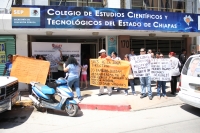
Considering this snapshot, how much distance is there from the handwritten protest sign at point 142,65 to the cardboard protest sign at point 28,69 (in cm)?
355

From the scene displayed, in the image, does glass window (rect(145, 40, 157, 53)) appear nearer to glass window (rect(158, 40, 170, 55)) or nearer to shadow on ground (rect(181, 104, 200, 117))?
glass window (rect(158, 40, 170, 55))

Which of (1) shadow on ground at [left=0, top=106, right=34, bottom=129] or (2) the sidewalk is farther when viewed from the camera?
(2) the sidewalk

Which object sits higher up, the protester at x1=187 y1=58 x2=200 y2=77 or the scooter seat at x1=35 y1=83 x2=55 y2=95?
the protester at x1=187 y1=58 x2=200 y2=77

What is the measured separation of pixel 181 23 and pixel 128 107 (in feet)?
20.1

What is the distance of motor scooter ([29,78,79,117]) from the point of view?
613 centimetres

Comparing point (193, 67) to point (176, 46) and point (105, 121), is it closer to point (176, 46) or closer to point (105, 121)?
point (105, 121)

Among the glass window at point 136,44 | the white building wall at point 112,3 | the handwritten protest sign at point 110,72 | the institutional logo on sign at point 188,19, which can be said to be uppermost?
the white building wall at point 112,3

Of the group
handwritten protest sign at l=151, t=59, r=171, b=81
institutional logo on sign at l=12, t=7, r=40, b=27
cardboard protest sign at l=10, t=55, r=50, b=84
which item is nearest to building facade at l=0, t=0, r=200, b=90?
institutional logo on sign at l=12, t=7, r=40, b=27

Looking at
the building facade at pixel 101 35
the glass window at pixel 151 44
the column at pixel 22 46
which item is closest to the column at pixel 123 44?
the building facade at pixel 101 35

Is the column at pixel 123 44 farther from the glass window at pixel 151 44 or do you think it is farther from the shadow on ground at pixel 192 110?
the shadow on ground at pixel 192 110

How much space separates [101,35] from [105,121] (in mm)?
6436

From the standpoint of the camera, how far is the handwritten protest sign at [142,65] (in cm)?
783

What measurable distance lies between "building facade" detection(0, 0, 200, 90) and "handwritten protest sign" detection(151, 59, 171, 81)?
102 inches

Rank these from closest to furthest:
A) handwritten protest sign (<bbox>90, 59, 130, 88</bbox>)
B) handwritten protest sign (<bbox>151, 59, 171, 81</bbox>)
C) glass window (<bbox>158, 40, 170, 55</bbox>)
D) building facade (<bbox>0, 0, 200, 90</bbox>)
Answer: handwritten protest sign (<bbox>151, 59, 171, 81</bbox>) → handwritten protest sign (<bbox>90, 59, 130, 88</bbox>) → building facade (<bbox>0, 0, 200, 90</bbox>) → glass window (<bbox>158, 40, 170, 55</bbox>)
